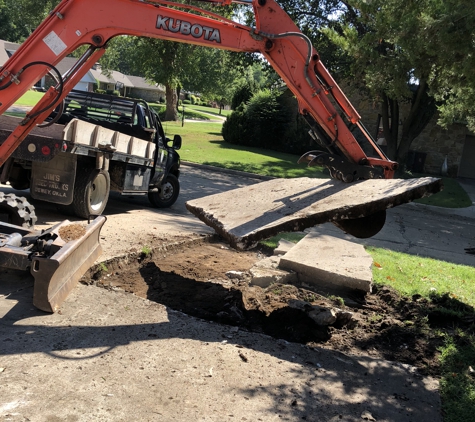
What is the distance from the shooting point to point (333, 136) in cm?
665

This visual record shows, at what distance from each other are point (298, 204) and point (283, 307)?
114 centimetres

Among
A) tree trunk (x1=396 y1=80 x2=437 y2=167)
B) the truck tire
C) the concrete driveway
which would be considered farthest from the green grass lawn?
the concrete driveway

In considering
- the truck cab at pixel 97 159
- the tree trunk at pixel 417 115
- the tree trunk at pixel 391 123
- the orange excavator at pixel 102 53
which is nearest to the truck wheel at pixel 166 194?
the truck cab at pixel 97 159

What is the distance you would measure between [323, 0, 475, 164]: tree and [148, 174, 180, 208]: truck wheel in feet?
19.7

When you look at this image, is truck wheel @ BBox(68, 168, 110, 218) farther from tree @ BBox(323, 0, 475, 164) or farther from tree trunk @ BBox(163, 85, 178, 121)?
tree trunk @ BBox(163, 85, 178, 121)

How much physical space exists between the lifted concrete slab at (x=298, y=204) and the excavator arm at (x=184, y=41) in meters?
0.47

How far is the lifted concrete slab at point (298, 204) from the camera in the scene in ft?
17.8

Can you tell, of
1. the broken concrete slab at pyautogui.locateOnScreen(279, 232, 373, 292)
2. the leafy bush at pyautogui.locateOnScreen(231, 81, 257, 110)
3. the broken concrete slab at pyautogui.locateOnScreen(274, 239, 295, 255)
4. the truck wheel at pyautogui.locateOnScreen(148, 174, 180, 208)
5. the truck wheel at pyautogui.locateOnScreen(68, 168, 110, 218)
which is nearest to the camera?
the broken concrete slab at pyautogui.locateOnScreen(279, 232, 373, 292)

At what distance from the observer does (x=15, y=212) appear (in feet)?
22.7

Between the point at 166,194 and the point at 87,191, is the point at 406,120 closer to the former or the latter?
the point at 166,194

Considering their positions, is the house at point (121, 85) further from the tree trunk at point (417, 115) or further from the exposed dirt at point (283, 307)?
the exposed dirt at point (283, 307)

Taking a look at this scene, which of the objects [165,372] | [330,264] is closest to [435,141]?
[330,264]

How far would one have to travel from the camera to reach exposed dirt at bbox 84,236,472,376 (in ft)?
17.9

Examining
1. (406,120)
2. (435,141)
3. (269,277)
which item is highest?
(406,120)
